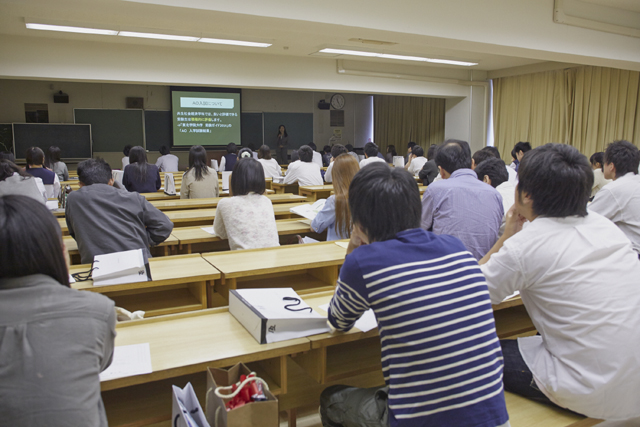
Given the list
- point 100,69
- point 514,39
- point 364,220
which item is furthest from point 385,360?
point 100,69

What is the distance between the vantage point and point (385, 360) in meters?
1.33

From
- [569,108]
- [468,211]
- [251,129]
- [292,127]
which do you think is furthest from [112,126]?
[468,211]

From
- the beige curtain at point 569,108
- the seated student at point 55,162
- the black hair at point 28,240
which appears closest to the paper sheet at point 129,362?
the black hair at point 28,240

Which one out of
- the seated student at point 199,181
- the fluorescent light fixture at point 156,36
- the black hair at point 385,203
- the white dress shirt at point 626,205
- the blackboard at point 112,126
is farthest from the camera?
the blackboard at point 112,126

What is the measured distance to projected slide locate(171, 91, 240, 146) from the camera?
1086 cm

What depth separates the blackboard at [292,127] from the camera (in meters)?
12.4

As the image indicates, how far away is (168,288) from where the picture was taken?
2623 mm

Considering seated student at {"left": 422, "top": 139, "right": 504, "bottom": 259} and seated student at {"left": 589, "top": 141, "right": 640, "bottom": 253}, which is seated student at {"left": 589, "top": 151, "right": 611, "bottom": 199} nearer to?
seated student at {"left": 589, "top": 141, "right": 640, "bottom": 253}

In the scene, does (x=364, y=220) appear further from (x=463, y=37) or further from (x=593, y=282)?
(x=463, y=37)

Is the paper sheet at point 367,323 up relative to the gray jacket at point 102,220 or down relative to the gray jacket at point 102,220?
down

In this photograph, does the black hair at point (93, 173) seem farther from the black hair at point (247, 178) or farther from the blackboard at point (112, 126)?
the blackboard at point (112, 126)

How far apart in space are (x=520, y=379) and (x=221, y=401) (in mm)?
1063

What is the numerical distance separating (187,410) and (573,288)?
4.02ft

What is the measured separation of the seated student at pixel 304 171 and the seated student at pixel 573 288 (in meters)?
5.20
